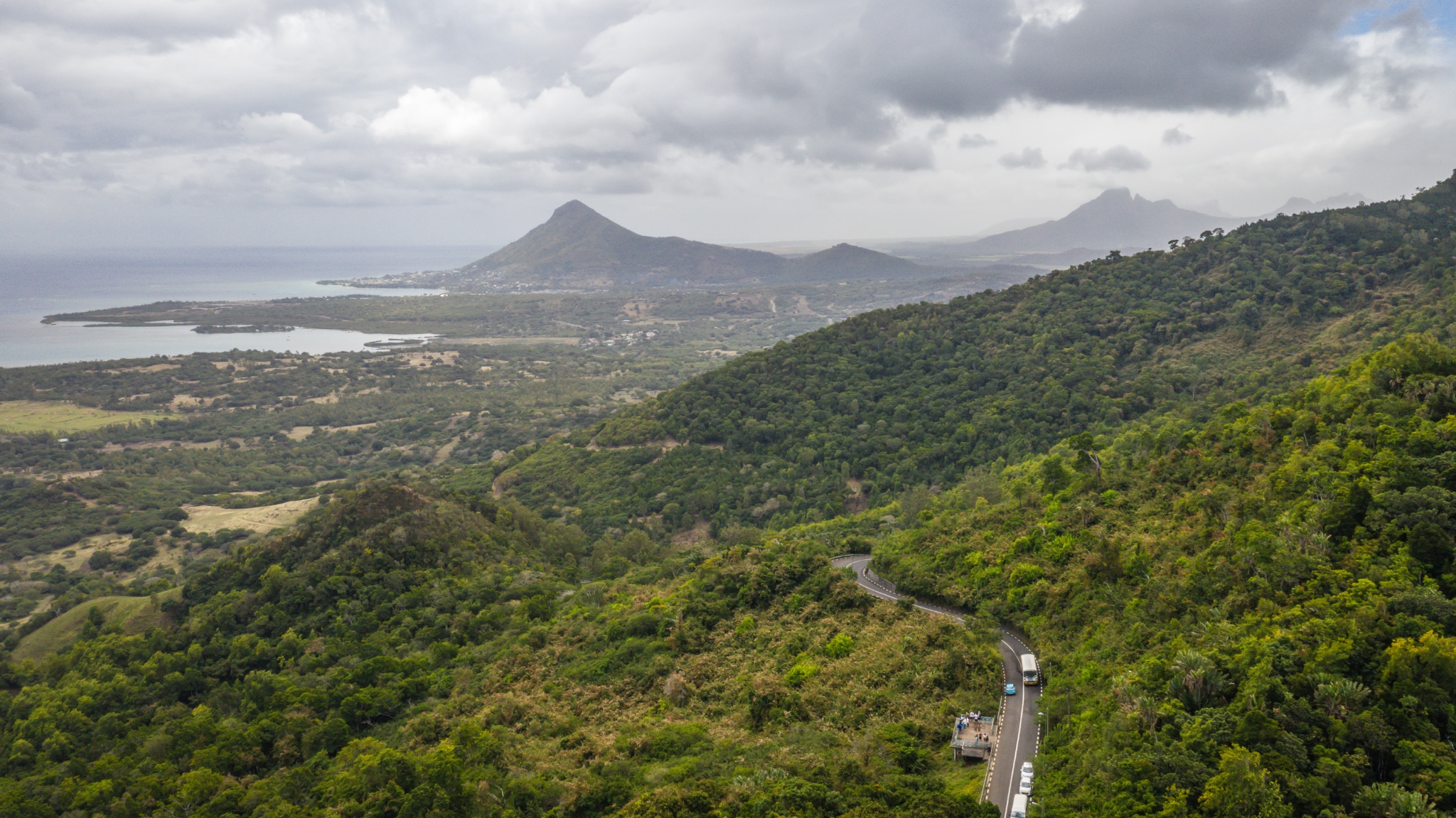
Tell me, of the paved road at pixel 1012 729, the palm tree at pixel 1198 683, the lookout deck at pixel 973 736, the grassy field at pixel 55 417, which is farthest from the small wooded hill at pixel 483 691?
the grassy field at pixel 55 417

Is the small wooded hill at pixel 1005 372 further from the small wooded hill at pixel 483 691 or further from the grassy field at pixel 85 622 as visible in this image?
the grassy field at pixel 85 622

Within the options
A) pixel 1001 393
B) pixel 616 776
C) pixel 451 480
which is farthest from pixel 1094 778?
pixel 451 480

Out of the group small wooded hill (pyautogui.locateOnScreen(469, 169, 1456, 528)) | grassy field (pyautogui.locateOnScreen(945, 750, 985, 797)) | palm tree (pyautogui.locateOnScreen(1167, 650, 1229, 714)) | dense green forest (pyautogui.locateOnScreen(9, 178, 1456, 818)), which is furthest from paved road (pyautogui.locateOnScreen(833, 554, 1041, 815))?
small wooded hill (pyautogui.locateOnScreen(469, 169, 1456, 528))

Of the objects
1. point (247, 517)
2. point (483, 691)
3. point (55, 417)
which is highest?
point (55, 417)

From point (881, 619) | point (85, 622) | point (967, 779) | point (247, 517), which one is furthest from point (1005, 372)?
point (247, 517)

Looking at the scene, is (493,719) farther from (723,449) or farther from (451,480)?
(451,480)

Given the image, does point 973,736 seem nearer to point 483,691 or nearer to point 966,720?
point 966,720

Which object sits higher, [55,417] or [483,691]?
[55,417]
